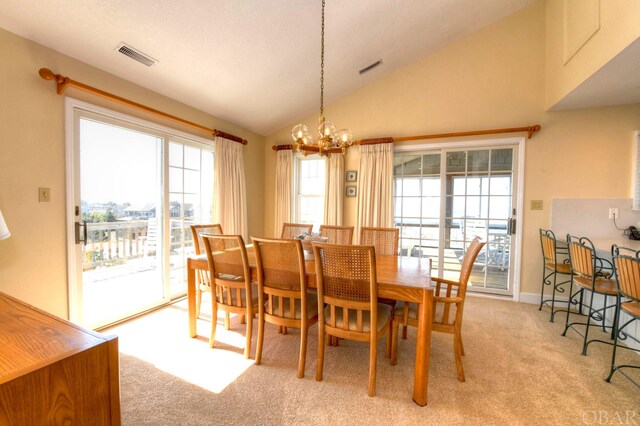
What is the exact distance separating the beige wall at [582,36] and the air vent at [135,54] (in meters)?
3.85

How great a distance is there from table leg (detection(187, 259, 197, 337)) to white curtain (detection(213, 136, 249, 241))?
1501 mm

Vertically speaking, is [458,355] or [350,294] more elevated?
[350,294]

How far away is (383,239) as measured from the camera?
2955mm

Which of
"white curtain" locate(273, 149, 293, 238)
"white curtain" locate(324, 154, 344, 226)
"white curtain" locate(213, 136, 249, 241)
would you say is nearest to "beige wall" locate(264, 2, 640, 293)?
"white curtain" locate(324, 154, 344, 226)

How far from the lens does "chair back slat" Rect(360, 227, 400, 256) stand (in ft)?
9.49

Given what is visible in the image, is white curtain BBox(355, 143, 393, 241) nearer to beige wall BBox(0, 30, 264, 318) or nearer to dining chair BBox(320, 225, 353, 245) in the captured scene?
dining chair BBox(320, 225, 353, 245)

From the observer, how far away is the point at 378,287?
5.94 feet

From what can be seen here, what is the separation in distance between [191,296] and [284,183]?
105 inches

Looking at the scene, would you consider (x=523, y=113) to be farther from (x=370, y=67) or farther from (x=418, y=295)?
(x=418, y=295)

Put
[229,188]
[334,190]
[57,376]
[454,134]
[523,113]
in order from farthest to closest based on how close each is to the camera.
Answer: [334,190]
[229,188]
[454,134]
[523,113]
[57,376]

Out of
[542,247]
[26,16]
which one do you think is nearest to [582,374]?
[542,247]

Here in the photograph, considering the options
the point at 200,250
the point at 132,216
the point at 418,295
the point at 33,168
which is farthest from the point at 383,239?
the point at 33,168

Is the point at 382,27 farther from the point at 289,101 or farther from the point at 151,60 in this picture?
the point at 151,60

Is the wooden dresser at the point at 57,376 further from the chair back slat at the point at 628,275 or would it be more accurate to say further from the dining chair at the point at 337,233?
the chair back slat at the point at 628,275
